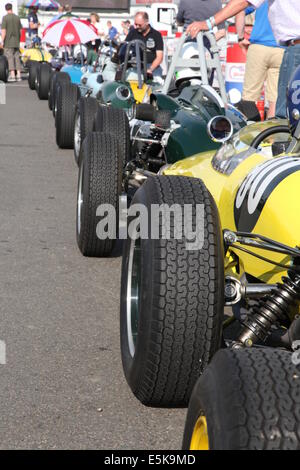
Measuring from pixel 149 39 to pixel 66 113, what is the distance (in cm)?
298

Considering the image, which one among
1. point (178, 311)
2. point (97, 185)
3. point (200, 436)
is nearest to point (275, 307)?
point (178, 311)

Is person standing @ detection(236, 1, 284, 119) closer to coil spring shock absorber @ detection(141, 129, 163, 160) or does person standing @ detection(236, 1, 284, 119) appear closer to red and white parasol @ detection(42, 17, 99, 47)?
coil spring shock absorber @ detection(141, 129, 163, 160)

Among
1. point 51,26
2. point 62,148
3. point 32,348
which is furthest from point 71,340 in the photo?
point 51,26

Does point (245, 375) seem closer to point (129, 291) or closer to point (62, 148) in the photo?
point (129, 291)

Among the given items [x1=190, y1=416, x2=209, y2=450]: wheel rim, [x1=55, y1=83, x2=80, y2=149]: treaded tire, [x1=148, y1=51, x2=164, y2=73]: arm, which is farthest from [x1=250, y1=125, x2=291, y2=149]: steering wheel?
[x1=148, y1=51, x2=164, y2=73]: arm

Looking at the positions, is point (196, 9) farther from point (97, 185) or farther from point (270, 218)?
point (270, 218)

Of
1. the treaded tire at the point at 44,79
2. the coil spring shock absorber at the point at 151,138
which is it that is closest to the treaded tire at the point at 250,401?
the coil spring shock absorber at the point at 151,138

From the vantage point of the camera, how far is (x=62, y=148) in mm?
9969

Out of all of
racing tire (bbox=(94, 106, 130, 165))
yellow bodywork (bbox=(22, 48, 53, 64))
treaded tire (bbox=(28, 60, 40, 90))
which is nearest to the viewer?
racing tire (bbox=(94, 106, 130, 165))

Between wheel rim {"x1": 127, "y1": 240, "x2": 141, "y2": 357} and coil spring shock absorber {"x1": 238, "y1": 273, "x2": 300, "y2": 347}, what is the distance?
2.01ft

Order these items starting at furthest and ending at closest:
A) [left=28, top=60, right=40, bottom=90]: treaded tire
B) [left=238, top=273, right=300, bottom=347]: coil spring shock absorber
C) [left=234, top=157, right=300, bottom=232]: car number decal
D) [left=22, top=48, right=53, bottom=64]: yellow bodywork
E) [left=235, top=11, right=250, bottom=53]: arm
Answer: [left=22, top=48, right=53, bottom=64]: yellow bodywork → [left=28, top=60, right=40, bottom=90]: treaded tire → [left=235, top=11, right=250, bottom=53]: arm → [left=234, top=157, right=300, bottom=232]: car number decal → [left=238, top=273, right=300, bottom=347]: coil spring shock absorber

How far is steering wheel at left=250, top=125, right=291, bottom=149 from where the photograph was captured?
386cm
